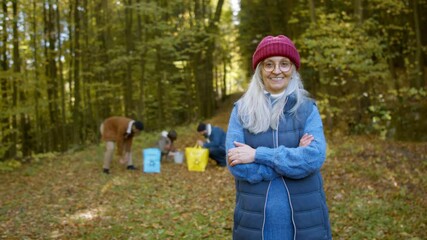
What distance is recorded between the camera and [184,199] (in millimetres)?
8172

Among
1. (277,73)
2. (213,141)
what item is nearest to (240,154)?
(277,73)

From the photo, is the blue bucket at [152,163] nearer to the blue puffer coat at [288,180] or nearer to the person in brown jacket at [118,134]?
the person in brown jacket at [118,134]

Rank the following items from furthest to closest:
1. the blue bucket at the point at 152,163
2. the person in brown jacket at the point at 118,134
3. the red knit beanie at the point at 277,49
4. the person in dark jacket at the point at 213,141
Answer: the person in dark jacket at the point at 213,141
the blue bucket at the point at 152,163
the person in brown jacket at the point at 118,134
the red knit beanie at the point at 277,49

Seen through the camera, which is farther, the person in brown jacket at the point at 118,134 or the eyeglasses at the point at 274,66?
the person in brown jacket at the point at 118,134

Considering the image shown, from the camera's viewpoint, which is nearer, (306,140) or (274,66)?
(306,140)

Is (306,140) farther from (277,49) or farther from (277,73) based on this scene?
(277,49)

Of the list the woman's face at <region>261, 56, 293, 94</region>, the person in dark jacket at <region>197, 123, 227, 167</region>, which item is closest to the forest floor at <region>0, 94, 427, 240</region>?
the person in dark jacket at <region>197, 123, 227, 167</region>

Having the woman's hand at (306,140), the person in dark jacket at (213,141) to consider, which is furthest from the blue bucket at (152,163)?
the woman's hand at (306,140)

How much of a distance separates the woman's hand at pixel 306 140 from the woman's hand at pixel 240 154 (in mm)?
292

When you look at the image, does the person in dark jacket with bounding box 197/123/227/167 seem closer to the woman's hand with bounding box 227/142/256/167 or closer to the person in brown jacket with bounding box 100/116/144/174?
the person in brown jacket with bounding box 100/116/144/174

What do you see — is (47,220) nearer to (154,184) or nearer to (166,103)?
(154,184)

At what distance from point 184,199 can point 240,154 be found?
5887 mm

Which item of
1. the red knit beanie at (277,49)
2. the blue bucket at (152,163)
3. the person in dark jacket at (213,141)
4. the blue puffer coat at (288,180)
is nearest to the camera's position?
the blue puffer coat at (288,180)

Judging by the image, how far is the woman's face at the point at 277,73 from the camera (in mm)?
2551
